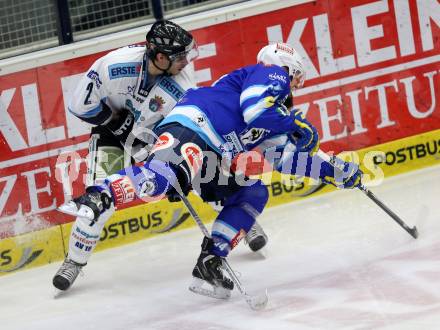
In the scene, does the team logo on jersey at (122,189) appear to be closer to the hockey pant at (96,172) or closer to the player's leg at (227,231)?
the player's leg at (227,231)

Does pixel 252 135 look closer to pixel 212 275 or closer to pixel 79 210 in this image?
pixel 212 275

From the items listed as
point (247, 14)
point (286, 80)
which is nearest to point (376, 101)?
point (247, 14)

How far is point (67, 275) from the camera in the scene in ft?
15.7

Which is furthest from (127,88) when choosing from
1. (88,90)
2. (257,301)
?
(257,301)

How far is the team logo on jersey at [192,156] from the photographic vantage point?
13.8 ft

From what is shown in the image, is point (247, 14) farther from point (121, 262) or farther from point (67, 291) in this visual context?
point (67, 291)

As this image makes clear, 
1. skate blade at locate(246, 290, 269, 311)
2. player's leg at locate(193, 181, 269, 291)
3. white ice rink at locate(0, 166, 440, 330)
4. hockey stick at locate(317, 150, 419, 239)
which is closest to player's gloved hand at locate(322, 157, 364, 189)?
hockey stick at locate(317, 150, 419, 239)

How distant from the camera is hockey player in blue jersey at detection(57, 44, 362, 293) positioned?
4098 millimetres

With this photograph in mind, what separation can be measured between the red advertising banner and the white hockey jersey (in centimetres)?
69

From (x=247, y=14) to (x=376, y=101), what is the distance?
1.00 metres

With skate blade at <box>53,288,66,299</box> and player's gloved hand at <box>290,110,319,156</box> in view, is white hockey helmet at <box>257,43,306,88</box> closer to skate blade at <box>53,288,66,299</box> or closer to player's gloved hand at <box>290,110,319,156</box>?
player's gloved hand at <box>290,110,319,156</box>

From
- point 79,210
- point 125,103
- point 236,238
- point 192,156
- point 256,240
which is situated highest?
point 125,103

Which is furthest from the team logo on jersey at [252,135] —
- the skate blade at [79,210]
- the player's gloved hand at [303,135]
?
the skate blade at [79,210]

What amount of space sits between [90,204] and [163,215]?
1.87 metres
